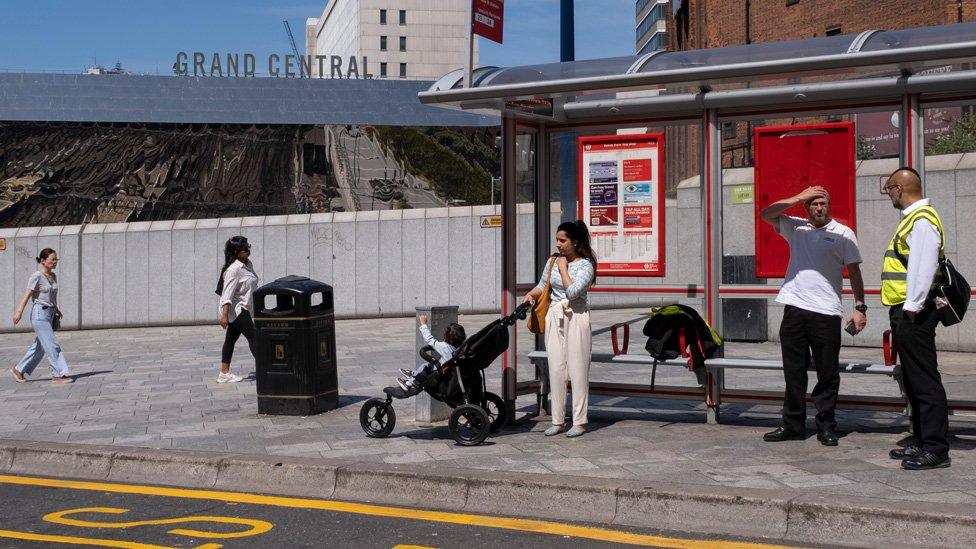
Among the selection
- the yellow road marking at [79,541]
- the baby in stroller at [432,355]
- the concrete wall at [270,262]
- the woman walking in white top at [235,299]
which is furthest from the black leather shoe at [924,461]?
the concrete wall at [270,262]

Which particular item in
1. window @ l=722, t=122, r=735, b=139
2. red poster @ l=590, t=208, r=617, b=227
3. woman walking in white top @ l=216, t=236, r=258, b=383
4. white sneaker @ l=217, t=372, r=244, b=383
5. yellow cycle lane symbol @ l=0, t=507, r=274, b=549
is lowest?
yellow cycle lane symbol @ l=0, t=507, r=274, b=549

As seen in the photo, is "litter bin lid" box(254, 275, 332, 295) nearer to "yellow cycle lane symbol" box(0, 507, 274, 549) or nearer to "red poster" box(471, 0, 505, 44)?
"red poster" box(471, 0, 505, 44)

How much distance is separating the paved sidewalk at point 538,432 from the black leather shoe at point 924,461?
0.07 meters

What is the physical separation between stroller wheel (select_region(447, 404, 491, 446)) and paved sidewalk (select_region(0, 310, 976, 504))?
8cm

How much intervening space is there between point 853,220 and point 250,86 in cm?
5227

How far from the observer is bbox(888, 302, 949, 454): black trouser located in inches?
264

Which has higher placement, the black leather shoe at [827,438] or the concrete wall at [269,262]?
the concrete wall at [269,262]

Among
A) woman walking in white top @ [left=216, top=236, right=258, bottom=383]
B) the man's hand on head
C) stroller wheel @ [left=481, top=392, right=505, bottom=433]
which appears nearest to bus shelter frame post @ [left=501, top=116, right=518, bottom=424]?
stroller wheel @ [left=481, top=392, right=505, bottom=433]

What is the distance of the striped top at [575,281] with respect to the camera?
805 centimetres

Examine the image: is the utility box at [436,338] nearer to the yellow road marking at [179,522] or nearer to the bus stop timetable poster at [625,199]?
the bus stop timetable poster at [625,199]

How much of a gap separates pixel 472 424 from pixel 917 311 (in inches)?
121

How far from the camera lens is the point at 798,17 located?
46094 millimetres

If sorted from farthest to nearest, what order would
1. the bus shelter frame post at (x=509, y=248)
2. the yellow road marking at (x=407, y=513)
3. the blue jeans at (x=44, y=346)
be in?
the blue jeans at (x=44, y=346) → the bus shelter frame post at (x=509, y=248) → the yellow road marking at (x=407, y=513)

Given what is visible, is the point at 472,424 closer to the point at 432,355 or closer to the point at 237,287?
the point at 432,355
